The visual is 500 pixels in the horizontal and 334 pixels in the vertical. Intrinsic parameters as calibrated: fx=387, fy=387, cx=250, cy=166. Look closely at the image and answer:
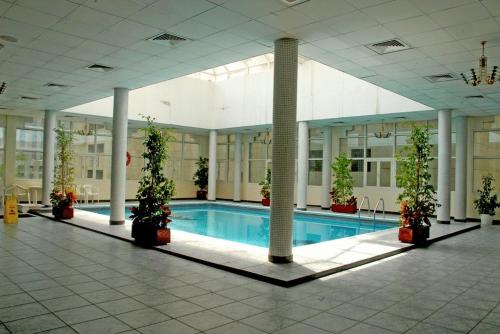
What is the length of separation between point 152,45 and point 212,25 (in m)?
1.46

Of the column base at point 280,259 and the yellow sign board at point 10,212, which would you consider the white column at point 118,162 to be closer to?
the yellow sign board at point 10,212

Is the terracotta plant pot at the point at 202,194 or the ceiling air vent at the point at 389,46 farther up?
the ceiling air vent at the point at 389,46

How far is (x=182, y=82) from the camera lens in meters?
16.8

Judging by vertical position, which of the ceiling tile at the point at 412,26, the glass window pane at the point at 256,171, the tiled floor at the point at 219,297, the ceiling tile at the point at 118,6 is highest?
the ceiling tile at the point at 412,26

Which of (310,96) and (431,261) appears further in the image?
(310,96)

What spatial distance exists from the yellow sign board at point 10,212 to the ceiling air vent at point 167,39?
6.45 meters

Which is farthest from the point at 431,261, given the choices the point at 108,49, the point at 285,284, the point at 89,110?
the point at 89,110

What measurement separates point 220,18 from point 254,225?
8025 millimetres

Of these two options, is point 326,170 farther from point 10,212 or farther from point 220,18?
point 220,18

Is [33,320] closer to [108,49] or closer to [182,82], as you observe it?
[108,49]

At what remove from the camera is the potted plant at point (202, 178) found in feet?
63.1

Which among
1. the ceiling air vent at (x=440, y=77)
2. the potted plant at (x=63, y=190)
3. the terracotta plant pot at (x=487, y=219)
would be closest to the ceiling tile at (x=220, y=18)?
the ceiling air vent at (x=440, y=77)

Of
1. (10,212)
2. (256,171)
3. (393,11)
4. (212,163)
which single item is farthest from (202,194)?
(393,11)

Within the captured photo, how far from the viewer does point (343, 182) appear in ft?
47.1
